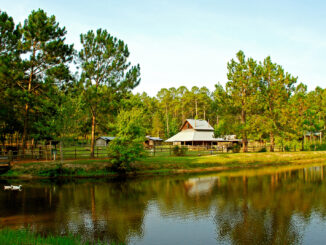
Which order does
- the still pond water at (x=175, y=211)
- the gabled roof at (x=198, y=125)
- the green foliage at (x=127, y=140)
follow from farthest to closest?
the gabled roof at (x=198, y=125) < the green foliage at (x=127, y=140) < the still pond water at (x=175, y=211)

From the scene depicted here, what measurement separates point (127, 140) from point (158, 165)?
5.73m

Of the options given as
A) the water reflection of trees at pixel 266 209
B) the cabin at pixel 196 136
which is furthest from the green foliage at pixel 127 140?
the cabin at pixel 196 136

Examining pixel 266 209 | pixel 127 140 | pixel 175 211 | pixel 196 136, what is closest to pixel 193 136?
pixel 196 136

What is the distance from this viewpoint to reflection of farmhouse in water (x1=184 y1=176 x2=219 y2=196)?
72.7 ft

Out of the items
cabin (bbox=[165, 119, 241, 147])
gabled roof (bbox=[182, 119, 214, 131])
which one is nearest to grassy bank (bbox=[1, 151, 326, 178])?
cabin (bbox=[165, 119, 241, 147])

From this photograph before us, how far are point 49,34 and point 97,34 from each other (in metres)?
5.38

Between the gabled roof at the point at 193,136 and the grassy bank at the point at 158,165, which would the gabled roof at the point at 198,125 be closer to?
the gabled roof at the point at 193,136

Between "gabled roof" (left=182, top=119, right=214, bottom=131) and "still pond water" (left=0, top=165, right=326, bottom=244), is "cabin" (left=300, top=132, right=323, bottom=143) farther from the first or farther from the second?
"still pond water" (left=0, top=165, right=326, bottom=244)

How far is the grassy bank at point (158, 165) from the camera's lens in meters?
28.8

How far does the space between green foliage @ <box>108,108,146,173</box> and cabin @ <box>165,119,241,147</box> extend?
29.0 meters

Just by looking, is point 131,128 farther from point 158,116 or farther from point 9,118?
point 158,116

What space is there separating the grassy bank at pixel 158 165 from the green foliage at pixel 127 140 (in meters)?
1.85

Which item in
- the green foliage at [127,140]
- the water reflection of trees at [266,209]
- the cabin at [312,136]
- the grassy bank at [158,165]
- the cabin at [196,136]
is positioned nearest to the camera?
the water reflection of trees at [266,209]

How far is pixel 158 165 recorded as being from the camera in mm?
33281
